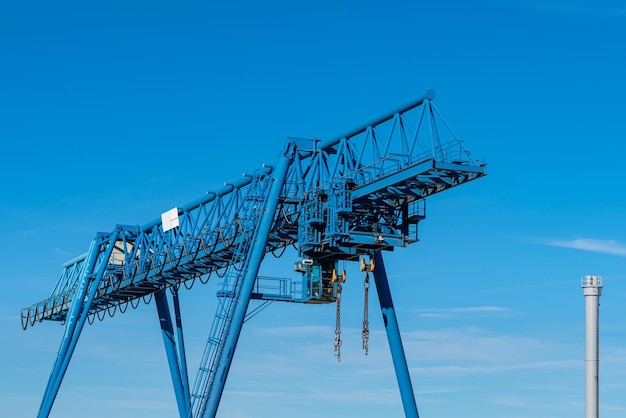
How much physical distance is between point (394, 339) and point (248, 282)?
680 cm

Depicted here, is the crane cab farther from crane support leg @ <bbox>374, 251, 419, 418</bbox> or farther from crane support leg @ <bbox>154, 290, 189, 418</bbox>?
crane support leg @ <bbox>154, 290, 189, 418</bbox>

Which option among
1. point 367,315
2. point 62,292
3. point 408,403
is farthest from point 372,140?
point 62,292

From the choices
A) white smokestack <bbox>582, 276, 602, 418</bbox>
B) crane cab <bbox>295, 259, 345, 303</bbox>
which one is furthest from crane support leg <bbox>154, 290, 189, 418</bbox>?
white smokestack <bbox>582, 276, 602, 418</bbox>

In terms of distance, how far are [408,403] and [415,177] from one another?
10981mm

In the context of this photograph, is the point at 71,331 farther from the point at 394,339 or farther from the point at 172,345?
the point at 394,339

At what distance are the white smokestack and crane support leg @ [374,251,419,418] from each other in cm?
923

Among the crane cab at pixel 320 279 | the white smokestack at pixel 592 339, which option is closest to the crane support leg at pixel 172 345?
the crane cab at pixel 320 279

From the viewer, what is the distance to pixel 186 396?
240 ft

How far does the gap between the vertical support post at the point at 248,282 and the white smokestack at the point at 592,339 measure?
14240 millimetres

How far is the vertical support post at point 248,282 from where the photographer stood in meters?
52.4

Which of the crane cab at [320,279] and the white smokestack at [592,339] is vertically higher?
the crane cab at [320,279]

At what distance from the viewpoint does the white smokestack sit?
46.2m

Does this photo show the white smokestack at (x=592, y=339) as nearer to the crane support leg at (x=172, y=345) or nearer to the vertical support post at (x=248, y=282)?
the vertical support post at (x=248, y=282)

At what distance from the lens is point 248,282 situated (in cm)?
5341
